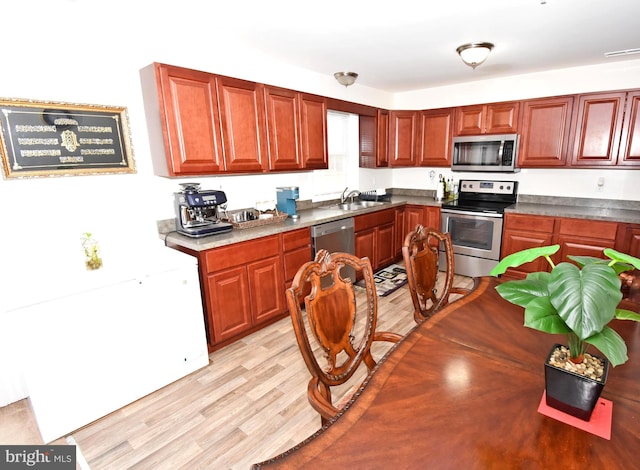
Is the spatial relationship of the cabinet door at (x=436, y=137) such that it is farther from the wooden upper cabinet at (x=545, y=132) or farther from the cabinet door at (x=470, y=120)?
the wooden upper cabinet at (x=545, y=132)

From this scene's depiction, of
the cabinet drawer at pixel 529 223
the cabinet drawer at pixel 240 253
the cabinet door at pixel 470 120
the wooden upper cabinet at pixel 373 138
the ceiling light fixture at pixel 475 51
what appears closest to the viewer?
the cabinet drawer at pixel 240 253

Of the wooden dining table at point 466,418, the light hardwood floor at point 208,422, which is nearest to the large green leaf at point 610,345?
the wooden dining table at point 466,418

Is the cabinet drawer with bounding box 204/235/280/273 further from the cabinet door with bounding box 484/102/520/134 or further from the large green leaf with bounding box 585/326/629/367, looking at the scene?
the cabinet door with bounding box 484/102/520/134

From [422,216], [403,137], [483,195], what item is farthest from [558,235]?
[403,137]

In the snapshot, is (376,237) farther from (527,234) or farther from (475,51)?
(475,51)

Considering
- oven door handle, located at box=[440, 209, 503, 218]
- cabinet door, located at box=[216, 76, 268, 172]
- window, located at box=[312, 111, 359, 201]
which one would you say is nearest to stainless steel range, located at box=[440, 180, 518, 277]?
oven door handle, located at box=[440, 209, 503, 218]

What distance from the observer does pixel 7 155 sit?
2012 millimetres

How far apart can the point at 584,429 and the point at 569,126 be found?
368 cm

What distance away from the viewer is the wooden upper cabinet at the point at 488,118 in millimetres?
3801

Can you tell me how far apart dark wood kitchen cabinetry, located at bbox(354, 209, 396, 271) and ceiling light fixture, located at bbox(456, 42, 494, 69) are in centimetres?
179

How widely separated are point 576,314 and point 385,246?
11.6 feet

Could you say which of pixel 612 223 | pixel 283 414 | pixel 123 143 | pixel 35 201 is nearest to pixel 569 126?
pixel 612 223

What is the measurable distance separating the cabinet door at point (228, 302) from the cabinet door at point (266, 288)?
0.06 m

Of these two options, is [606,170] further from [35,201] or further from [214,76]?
[35,201]
